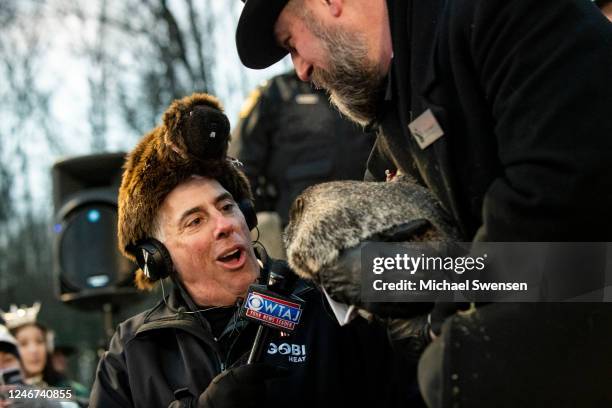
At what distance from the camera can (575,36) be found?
2.26 meters

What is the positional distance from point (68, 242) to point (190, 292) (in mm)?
2978

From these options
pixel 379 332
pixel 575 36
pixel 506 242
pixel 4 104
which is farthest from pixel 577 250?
pixel 4 104

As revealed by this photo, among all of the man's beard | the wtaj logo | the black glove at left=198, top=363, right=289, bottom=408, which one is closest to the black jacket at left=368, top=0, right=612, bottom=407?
the man's beard

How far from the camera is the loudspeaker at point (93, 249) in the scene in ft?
21.1

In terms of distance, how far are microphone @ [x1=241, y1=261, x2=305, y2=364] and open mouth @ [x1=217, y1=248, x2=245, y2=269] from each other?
722 mm

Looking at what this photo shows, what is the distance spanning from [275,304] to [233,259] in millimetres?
815

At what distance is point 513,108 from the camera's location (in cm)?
224

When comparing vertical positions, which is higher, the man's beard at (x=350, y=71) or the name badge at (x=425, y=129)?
the man's beard at (x=350, y=71)

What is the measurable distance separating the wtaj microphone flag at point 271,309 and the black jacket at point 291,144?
2.25m

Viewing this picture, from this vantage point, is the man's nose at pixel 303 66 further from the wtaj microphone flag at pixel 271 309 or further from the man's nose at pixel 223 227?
the man's nose at pixel 223 227

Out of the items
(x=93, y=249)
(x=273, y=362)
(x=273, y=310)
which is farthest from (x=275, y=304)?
(x=93, y=249)

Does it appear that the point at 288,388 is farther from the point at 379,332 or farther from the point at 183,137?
the point at 183,137

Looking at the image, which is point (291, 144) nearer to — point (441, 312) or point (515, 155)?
point (441, 312)

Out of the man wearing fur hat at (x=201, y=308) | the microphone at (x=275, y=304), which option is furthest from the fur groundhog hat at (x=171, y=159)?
the microphone at (x=275, y=304)
